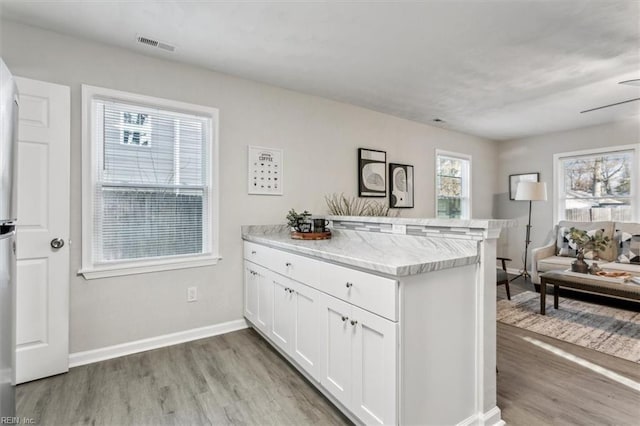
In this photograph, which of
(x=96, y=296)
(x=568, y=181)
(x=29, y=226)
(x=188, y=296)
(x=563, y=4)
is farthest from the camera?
(x=568, y=181)

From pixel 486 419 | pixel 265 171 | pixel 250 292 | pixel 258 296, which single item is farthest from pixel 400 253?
pixel 265 171

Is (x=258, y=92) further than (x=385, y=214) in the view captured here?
No

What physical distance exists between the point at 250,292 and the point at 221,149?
1.39 metres

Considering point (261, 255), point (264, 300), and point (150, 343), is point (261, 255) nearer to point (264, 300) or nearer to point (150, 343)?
point (264, 300)

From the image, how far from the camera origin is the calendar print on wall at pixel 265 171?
3.12 m

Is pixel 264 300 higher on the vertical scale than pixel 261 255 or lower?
lower

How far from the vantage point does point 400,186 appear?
445cm

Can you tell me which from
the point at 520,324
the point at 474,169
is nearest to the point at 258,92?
the point at 520,324

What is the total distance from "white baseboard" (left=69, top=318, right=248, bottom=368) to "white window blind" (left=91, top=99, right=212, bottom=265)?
0.70 m

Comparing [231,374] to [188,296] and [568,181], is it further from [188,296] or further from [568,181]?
[568,181]

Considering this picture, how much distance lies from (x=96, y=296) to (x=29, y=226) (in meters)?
0.68

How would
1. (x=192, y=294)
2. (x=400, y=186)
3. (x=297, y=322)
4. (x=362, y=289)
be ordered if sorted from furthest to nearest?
(x=400, y=186)
(x=192, y=294)
(x=297, y=322)
(x=362, y=289)

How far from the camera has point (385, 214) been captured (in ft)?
13.7

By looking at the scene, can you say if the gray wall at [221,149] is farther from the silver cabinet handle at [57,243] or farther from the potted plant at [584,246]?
the potted plant at [584,246]
